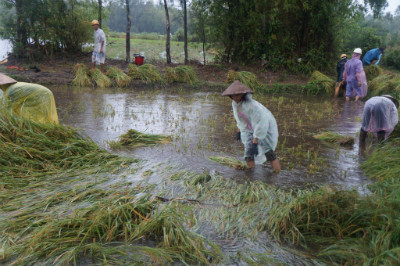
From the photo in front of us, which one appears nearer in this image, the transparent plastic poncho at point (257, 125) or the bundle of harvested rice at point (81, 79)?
the transparent plastic poncho at point (257, 125)

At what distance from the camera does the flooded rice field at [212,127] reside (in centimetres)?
485

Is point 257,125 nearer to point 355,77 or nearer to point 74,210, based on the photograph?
point 74,210

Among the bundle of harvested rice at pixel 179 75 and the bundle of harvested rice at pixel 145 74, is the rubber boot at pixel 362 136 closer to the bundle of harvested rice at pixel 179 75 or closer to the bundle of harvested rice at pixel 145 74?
the bundle of harvested rice at pixel 179 75

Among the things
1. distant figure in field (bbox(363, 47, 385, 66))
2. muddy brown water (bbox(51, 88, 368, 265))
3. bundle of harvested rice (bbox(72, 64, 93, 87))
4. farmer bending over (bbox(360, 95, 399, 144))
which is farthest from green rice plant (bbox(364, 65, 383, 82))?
bundle of harvested rice (bbox(72, 64, 93, 87))

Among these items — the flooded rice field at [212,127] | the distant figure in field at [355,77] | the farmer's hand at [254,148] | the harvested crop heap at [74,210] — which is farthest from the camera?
the distant figure in field at [355,77]

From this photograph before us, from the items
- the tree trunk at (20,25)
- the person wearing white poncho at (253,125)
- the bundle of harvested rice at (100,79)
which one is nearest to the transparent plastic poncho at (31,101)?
the person wearing white poncho at (253,125)

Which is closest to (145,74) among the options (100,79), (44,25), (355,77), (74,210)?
(100,79)

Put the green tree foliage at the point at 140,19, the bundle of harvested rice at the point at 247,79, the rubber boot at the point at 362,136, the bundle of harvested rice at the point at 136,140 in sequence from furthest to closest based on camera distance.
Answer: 1. the green tree foliage at the point at 140,19
2. the bundle of harvested rice at the point at 247,79
3. the rubber boot at the point at 362,136
4. the bundle of harvested rice at the point at 136,140

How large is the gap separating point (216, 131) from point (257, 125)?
2.55 metres


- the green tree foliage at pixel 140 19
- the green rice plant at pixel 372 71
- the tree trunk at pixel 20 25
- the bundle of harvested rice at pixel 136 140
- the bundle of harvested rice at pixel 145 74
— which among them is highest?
the green tree foliage at pixel 140 19

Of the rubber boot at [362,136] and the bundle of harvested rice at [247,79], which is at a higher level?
the bundle of harvested rice at [247,79]

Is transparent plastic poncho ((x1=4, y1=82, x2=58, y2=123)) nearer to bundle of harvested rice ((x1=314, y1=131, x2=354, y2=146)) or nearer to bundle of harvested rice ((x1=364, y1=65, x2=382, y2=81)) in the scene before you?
bundle of harvested rice ((x1=314, y1=131, x2=354, y2=146))

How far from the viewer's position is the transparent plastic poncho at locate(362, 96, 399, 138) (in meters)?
5.60

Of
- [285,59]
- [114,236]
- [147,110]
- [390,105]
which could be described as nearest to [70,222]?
[114,236]
